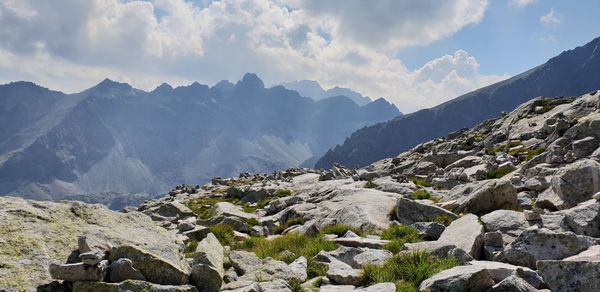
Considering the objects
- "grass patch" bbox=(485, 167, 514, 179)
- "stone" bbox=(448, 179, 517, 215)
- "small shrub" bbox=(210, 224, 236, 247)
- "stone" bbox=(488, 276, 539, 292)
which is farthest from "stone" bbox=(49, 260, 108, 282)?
"grass patch" bbox=(485, 167, 514, 179)

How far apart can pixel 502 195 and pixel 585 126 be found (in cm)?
2205

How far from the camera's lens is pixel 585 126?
34.5 m

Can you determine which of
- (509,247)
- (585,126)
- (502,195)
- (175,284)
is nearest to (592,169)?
(502,195)

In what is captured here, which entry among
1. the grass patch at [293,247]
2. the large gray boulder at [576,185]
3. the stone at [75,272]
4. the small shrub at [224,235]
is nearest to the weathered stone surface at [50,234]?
the stone at [75,272]

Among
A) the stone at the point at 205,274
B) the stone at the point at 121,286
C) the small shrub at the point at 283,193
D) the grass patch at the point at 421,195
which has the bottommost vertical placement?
the small shrub at the point at 283,193

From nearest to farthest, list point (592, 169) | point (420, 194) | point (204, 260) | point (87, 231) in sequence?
point (204, 260), point (87, 231), point (592, 169), point (420, 194)

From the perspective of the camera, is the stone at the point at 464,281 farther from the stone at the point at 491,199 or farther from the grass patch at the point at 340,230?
the stone at the point at 491,199

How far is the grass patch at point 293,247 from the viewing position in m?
14.9

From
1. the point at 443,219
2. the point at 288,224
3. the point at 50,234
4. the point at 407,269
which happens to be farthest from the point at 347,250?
the point at 288,224

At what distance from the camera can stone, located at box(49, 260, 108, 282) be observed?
9.30 metres

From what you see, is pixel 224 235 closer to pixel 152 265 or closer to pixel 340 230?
pixel 340 230

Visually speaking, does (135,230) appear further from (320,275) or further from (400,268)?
(400,268)

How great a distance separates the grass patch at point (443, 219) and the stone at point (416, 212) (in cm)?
13

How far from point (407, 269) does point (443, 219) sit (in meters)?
7.32
